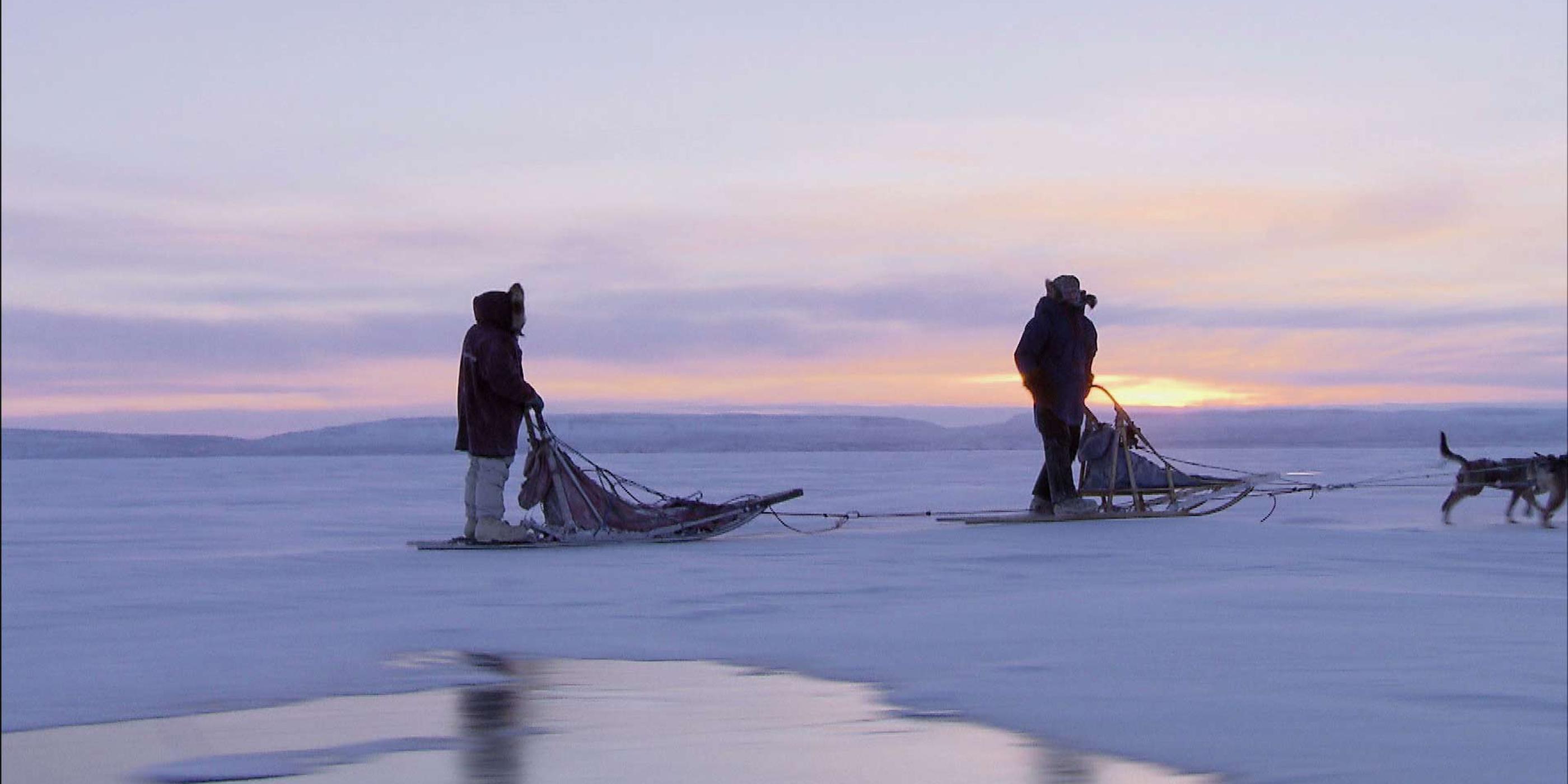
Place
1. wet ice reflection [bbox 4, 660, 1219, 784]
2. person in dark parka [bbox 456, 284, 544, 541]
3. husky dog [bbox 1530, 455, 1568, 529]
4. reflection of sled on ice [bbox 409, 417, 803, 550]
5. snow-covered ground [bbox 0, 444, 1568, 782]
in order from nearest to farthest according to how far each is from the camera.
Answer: wet ice reflection [bbox 4, 660, 1219, 784]
snow-covered ground [bbox 0, 444, 1568, 782]
person in dark parka [bbox 456, 284, 544, 541]
reflection of sled on ice [bbox 409, 417, 803, 550]
husky dog [bbox 1530, 455, 1568, 529]

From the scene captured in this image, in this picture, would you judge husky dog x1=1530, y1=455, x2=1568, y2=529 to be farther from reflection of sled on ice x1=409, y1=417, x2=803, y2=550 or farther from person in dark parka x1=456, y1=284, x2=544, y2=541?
person in dark parka x1=456, y1=284, x2=544, y2=541

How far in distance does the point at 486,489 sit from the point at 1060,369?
13.0 feet

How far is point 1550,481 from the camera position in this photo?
10977mm

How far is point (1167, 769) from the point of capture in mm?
3807

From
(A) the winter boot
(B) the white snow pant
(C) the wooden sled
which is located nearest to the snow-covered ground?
(C) the wooden sled

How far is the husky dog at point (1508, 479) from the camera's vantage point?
433 inches

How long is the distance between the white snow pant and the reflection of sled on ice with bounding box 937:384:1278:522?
3.02 m

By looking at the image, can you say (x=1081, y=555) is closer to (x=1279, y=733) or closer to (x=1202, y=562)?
(x=1202, y=562)

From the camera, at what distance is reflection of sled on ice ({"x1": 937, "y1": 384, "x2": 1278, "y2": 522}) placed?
36.2 feet

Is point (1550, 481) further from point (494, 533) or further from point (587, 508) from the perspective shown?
point (494, 533)

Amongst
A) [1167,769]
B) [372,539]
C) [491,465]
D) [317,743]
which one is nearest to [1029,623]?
[1167,769]

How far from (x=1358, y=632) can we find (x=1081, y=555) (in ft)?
9.63

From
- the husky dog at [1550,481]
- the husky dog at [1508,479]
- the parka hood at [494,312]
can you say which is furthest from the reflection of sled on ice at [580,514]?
the husky dog at [1550,481]

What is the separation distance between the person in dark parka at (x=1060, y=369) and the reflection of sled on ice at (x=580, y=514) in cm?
201
